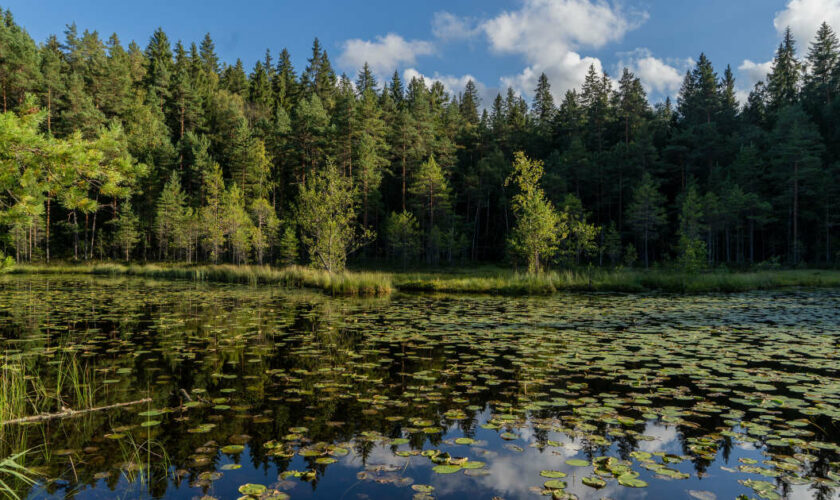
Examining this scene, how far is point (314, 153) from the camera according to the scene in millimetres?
59094

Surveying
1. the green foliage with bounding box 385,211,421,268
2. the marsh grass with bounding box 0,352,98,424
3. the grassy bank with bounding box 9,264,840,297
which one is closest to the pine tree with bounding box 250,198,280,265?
the grassy bank with bounding box 9,264,840,297

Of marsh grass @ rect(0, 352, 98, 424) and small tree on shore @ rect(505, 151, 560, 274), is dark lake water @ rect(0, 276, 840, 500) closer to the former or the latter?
marsh grass @ rect(0, 352, 98, 424)

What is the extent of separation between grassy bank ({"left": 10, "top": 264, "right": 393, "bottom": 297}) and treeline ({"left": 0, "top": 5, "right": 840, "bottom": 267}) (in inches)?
289

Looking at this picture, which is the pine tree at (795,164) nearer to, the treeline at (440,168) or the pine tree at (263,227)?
the treeline at (440,168)

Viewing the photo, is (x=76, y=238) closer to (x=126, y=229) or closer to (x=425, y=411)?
(x=126, y=229)

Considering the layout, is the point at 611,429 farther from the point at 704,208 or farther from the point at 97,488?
the point at 704,208

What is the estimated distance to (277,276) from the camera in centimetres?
2950

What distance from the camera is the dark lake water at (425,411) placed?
162 inches

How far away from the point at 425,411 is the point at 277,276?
2556cm

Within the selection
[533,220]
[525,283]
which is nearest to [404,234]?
[533,220]

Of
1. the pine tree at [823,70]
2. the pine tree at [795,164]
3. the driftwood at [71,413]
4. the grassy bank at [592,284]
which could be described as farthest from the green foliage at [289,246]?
the pine tree at [823,70]

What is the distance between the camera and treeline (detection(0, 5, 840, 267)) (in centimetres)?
4900

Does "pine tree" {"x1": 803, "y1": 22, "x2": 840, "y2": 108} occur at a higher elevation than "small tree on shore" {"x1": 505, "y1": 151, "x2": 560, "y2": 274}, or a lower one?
higher

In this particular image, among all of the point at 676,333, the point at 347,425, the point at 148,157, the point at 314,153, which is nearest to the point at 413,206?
the point at 314,153
